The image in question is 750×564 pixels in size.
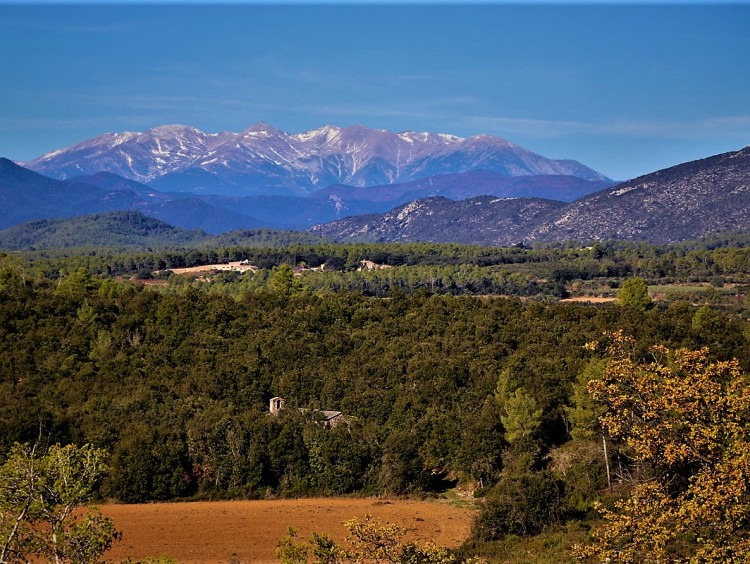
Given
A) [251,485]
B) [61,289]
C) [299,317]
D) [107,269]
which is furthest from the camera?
[107,269]

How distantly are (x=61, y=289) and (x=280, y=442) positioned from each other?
32.4m

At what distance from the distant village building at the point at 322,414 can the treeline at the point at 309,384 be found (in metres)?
0.49

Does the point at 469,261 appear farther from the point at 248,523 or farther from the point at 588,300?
the point at 248,523

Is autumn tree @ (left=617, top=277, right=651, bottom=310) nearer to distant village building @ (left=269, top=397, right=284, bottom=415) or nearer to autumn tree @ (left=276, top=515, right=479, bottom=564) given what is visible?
distant village building @ (left=269, top=397, right=284, bottom=415)

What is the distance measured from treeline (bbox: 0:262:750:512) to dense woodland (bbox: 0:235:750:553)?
4.3 inches

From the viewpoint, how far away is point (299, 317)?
58219 mm

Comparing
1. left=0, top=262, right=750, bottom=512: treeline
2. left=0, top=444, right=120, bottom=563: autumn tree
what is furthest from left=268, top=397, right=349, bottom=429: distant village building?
left=0, top=444, right=120, bottom=563: autumn tree

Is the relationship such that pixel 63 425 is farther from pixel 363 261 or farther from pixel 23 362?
pixel 363 261

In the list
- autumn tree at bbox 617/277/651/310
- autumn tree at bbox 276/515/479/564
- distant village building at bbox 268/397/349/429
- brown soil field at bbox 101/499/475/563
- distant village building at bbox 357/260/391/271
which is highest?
distant village building at bbox 357/260/391/271

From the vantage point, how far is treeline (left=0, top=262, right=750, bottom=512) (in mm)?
40594

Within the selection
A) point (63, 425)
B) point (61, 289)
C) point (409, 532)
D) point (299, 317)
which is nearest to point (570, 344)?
point (299, 317)

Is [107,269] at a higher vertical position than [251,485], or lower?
higher

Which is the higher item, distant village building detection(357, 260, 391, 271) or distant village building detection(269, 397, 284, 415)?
distant village building detection(357, 260, 391, 271)

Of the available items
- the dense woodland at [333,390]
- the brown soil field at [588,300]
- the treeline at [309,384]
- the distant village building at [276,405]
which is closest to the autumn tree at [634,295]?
the dense woodland at [333,390]
